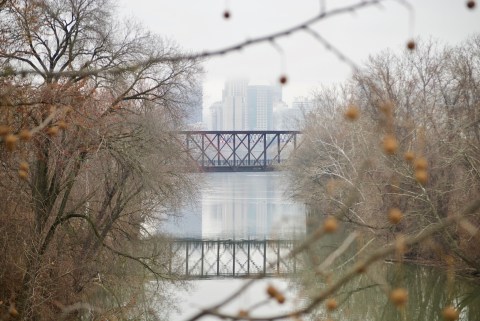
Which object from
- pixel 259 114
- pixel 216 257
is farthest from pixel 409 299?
pixel 259 114

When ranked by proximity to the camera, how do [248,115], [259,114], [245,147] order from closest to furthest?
[259,114] < [245,147] < [248,115]

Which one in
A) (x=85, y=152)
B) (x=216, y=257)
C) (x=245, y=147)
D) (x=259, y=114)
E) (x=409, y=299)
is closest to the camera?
(x=85, y=152)

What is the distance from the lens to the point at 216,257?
20016 mm

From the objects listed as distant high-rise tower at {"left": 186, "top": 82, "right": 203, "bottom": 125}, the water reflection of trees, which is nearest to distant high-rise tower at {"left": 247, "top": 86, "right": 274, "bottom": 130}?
distant high-rise tower at {"left": 186, "top": 82, "right": 203, "bottom": 125}

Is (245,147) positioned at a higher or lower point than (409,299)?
higher

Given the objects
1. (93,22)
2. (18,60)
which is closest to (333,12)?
(18,60)

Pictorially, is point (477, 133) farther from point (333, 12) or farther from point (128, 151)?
point (333, 12)

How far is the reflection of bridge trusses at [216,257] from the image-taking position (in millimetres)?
17484

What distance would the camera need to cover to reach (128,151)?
11.3 metres

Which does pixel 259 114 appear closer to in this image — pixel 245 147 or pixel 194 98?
pixel 245 147

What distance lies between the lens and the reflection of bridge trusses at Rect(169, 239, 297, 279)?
17.5m

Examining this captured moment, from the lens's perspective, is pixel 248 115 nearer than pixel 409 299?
No

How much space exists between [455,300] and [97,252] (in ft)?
19.3

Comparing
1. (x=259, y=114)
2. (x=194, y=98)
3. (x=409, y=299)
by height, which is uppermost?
(x=259, y=114)
